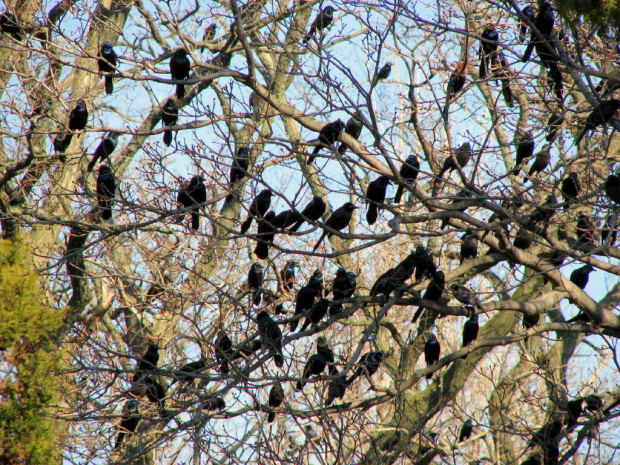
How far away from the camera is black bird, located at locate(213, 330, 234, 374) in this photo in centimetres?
525

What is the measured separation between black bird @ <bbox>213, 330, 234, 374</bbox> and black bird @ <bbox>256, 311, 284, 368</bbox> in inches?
12.4

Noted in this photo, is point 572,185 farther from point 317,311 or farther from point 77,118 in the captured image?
point 77,118

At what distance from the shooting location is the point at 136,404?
7.17 m

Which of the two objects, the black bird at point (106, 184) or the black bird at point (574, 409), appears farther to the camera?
the black bird at point (106, 184)

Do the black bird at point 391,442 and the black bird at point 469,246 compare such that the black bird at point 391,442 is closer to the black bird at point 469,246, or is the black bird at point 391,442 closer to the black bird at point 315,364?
the black bird at point 315,364

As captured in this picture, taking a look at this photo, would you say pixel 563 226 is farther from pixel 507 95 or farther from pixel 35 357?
pixel 35 357

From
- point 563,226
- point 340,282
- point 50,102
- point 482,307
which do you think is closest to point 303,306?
point 340,282

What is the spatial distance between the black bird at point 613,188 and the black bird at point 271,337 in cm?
280

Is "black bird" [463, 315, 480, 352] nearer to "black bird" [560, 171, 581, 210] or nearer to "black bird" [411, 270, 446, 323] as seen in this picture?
"black bird" [411, 270, 446, 323]

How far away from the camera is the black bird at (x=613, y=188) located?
194 inches

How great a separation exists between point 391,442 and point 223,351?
2.77 m

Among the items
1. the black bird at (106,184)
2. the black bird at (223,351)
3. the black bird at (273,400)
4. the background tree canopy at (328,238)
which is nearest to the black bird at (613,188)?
the background tree canopy at (328,238)

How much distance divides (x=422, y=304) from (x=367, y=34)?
240cm

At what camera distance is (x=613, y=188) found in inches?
195
